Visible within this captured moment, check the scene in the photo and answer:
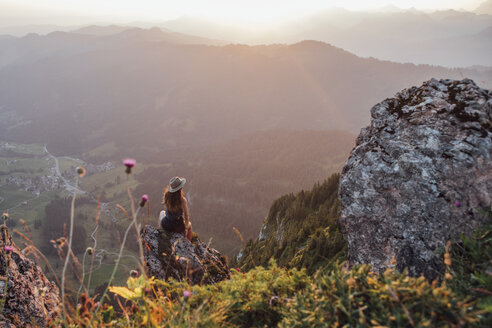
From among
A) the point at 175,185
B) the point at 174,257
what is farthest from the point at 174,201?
the point at 174,257

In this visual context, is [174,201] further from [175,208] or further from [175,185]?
[175,185]

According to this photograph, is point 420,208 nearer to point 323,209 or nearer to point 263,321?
point 263,321

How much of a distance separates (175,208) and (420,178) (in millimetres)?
7350

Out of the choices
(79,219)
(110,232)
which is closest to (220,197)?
(110,232)

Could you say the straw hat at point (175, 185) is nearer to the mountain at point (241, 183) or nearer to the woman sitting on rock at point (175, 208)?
the woman sitting on rock at point (175, 208)

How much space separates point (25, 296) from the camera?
240 inches

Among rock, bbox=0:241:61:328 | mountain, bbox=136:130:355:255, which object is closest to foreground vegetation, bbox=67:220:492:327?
rock, bbox=0:241:61:328

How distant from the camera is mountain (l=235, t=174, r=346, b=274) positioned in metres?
9.33

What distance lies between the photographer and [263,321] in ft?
11.6

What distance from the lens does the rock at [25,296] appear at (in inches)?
215

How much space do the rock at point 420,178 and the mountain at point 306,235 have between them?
60.3 inches

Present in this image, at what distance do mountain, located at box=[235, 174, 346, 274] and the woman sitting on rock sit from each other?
107 inches

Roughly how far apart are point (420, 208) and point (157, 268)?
7723 mm

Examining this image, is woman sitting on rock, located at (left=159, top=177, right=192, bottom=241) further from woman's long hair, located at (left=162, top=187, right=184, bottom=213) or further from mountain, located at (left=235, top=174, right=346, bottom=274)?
mountain, located at (left=235, top=174, right=346, bottom=274)
